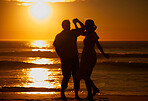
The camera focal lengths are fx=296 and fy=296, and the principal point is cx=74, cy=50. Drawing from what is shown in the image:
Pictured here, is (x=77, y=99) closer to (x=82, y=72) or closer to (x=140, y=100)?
(x=82, y=72)

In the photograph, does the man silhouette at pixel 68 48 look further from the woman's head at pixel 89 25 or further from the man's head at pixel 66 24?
the woman's head at pixel 89 25

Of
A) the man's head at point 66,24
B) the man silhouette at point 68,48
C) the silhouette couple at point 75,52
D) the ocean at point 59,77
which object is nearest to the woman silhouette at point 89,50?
the silhouette couple at point 75,52

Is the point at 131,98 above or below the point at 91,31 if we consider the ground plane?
below

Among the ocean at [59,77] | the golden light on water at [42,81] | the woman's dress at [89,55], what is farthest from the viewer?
the golden light on water at [42,81]

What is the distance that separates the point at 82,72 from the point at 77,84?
467mm

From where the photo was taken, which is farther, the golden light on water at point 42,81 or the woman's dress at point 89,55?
the golden light on water at point 42,81

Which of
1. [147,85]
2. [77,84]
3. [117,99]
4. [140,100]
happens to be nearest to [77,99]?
[77,84]

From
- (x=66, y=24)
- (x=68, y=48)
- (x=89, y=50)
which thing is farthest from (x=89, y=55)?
(x=66, y=24)

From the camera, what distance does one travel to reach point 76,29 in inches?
264

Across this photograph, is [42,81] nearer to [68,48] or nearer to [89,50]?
[68,48]

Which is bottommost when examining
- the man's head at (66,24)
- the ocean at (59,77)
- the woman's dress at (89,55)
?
the ocean at (59,77)

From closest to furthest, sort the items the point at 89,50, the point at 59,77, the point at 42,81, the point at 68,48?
the point at 89,50 < the point at 68,48 < the point at 42,81 < the point at 59,77

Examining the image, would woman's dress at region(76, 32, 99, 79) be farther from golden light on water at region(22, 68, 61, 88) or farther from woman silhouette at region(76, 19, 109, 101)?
golden light on water at region(22, 68, 61, 88)

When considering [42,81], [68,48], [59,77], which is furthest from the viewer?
[59,77]
